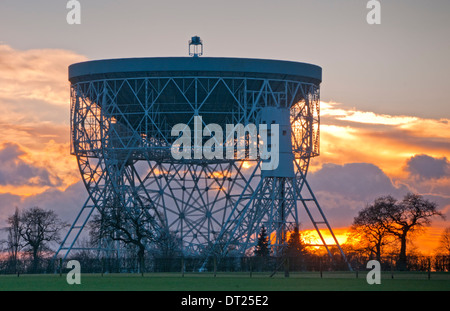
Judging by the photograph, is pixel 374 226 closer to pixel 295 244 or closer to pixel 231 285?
pixel 295 244

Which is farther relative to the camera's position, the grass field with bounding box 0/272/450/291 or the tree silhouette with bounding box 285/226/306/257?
the tree silhouette with bounding box 285/226/306/257

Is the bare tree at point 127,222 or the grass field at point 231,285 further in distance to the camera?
the bare tree at point 127,222

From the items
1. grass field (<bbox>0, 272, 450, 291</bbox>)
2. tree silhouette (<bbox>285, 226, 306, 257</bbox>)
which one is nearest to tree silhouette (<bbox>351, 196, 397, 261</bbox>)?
tree silhouette (<bbox>285, 226, 306, 257</bbox>)

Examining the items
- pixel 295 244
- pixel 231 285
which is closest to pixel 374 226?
pixel 295 244

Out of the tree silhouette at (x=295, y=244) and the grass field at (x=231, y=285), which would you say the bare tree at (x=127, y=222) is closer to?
the tree silhouette at (x=295, y=244)

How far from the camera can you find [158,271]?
285ft

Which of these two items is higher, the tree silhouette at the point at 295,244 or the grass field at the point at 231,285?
the tree silhouette at the point at 295,244

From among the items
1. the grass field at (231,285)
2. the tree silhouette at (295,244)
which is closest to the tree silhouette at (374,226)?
the tree silhouette at (295,244)

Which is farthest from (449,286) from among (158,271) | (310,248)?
(310,248)

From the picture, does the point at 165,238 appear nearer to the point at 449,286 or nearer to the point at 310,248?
the point at 310,248

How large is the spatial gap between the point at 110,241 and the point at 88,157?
9876 mm

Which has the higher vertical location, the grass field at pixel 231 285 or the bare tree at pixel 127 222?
the bare tree at pixel 127 222

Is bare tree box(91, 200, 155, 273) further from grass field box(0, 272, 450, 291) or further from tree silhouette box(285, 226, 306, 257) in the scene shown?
grass field box(0, 272, 450, 291)
